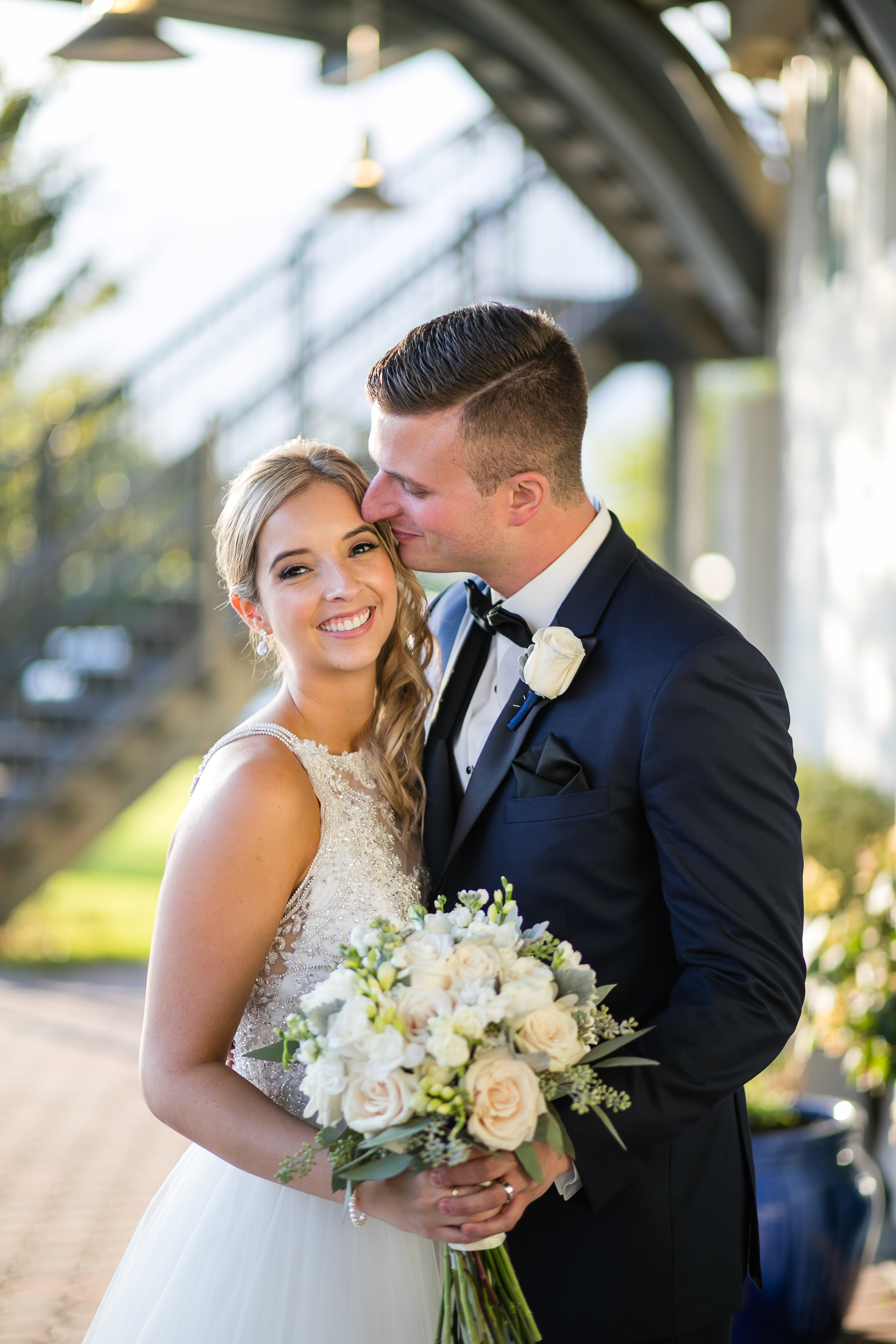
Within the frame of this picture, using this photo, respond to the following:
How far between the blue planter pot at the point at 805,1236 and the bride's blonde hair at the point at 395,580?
2.06 meters

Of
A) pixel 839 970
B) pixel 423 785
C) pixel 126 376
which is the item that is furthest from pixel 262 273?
pixel 423 785

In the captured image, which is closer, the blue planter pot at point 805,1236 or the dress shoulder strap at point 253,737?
the dress shoulder strap at point 253,737

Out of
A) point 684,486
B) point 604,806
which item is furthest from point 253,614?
point 684,486

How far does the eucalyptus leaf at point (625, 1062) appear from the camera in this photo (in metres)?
1.88

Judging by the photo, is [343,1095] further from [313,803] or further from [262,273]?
[262,273]

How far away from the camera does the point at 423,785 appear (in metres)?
2.82

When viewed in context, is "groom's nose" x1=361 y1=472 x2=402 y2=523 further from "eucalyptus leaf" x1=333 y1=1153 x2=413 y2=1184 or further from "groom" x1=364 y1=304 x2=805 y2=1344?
"eucalyptus leaf" x1=333 y1=1153 x2=413 y2=1184

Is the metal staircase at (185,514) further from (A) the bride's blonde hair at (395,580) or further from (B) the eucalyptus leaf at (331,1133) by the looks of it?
(B) the eucalyptus leaf at (331,1133)

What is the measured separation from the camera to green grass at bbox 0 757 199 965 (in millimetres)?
10516

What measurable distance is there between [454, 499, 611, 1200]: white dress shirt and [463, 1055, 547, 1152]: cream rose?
915 mm

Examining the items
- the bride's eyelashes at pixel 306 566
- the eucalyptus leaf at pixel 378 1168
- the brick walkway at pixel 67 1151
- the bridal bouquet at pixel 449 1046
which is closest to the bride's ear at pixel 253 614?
the bride's eyelashes at pixel 306 566

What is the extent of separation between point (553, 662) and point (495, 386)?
1.95ft

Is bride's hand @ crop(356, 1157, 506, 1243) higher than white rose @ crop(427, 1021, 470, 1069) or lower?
lower

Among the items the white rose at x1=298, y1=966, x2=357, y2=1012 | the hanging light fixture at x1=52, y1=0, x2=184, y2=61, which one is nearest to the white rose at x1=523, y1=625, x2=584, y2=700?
the white rose at x1=298, y1=966, x2=357, y2=1012
